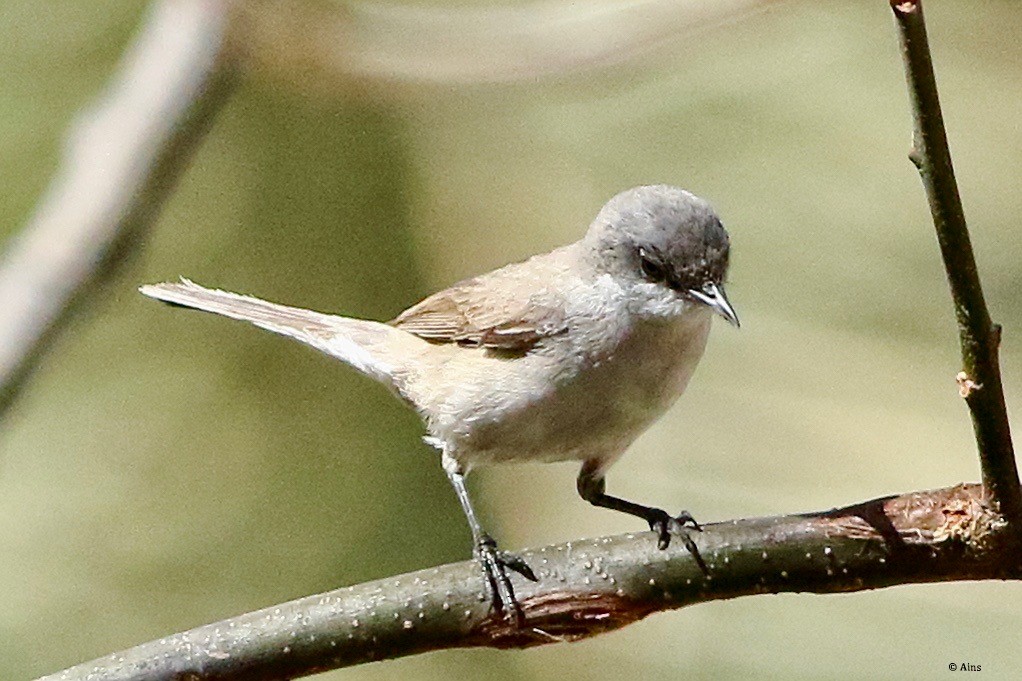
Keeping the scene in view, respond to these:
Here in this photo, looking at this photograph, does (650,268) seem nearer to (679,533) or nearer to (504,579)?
(679,533)

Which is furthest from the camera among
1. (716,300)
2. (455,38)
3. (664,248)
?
(455,38)

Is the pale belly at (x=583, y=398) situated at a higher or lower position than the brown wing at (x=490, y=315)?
Result: lower

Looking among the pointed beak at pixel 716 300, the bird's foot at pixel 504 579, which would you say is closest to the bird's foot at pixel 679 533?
the bird's foot at pixel 504 579

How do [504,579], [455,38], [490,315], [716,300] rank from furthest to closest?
1. [490,315]
2. [455,38]
3. [716,300]
4. [504,579]

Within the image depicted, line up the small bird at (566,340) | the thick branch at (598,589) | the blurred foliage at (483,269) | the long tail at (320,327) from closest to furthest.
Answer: the thick branch at (598,589) → the small bird at (566,340) → the blurred foliage at (483,269) → the long tail at (320,327)

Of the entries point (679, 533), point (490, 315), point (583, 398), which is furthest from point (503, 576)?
point (490, 315)

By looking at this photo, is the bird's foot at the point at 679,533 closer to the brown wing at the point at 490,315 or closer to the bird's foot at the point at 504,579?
the bird's foot at the point at 504,579

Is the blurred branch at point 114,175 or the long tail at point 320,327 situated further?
the long tail at point 320,327
